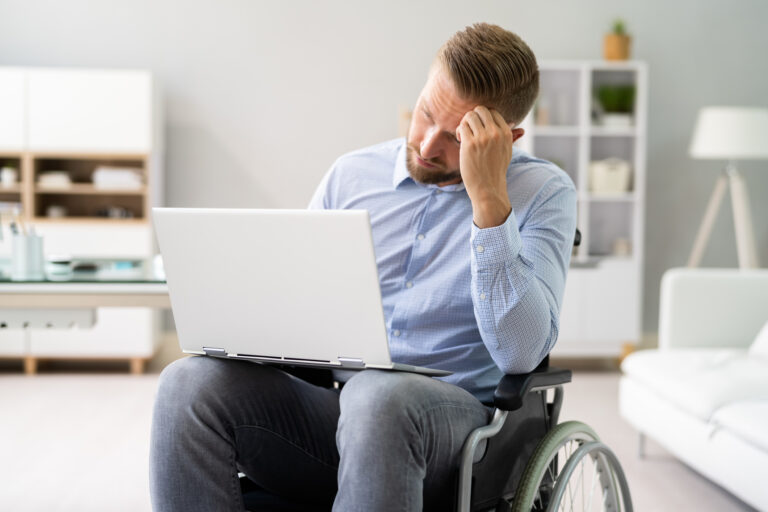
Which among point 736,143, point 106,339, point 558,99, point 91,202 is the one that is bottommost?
point 106,339

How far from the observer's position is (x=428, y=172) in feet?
5.20

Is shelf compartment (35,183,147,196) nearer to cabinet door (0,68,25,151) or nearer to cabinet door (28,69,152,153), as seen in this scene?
cabinet door (28,69,152,153)

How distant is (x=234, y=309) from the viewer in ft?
4.15

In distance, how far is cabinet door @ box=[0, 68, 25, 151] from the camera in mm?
4289

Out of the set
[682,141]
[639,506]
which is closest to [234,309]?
[639,506]

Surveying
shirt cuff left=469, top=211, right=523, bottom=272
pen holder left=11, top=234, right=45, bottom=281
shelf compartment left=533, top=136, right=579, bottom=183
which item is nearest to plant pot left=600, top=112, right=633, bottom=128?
shelf compartment left=533, top=136, right=579, bottom=183

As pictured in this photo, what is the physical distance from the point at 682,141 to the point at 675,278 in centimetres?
245

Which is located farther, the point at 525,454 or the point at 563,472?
the point at 525,454

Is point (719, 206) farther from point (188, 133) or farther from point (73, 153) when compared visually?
point (73, 153)

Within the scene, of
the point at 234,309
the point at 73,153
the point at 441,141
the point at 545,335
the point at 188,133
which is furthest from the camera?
the point at 188,133

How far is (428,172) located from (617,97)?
335 cm

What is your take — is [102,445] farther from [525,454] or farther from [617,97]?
[617,97]

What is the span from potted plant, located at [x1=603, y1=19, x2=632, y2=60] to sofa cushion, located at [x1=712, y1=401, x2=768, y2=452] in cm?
281

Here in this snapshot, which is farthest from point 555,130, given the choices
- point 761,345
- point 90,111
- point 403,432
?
point 403,432
